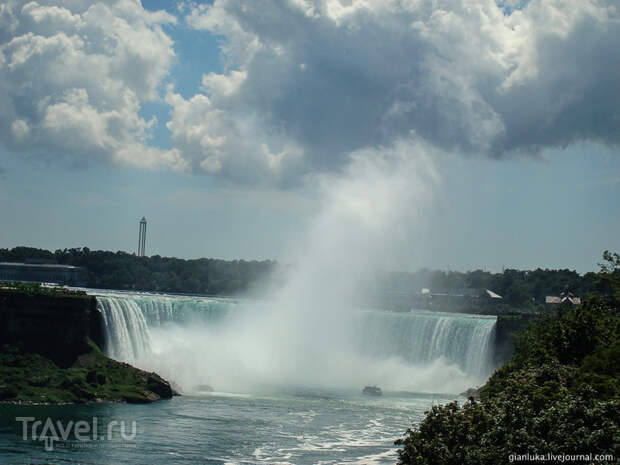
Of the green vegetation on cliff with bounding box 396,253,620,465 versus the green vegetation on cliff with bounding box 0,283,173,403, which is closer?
the green vegetation on cliff with bounding box 396,253,620,465

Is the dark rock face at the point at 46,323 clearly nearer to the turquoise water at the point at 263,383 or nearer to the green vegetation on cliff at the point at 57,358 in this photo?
the green vegetation on cliff at the point at 57,358

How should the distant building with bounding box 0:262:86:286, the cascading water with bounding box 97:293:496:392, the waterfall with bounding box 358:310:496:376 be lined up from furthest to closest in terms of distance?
the distant building with bounding box 0:262:86:286 → the waterfall with bounding box 358:310:496:376 → the cascading water with bounding box 97:293:496:392

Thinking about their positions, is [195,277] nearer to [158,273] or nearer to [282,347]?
[158,273]

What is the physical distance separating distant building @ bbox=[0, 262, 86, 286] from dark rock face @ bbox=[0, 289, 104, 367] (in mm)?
73149

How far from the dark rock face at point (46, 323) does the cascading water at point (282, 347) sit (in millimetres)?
3862

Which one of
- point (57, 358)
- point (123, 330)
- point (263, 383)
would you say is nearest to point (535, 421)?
point (57, 358)

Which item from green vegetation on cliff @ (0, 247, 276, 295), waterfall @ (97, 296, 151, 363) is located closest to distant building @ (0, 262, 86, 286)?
green vegetation on cliff @ (0, 247, 276, 295)

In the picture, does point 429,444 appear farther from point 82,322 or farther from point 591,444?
point 82,322

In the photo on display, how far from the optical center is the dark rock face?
200 feet

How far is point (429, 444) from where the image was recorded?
2523 cm

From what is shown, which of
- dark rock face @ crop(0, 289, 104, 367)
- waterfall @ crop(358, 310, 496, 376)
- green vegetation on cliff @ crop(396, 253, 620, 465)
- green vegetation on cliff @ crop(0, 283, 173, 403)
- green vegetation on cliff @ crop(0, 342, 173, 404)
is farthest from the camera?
Result: waterfall @ crop(358, 310, 496, 376)

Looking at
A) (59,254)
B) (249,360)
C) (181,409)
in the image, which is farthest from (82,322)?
(59,254)

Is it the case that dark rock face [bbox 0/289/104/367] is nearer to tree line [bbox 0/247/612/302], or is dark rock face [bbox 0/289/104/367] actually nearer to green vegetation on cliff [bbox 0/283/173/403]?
green vegetation on cliff [bbox 0/283/173/403]

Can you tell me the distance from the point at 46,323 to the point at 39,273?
258 feet
